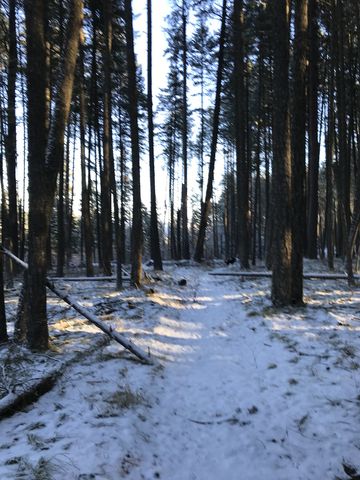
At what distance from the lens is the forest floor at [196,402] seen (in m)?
4.07

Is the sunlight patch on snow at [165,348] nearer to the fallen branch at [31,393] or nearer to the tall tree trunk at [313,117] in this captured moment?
the fallen branch at [31,393]

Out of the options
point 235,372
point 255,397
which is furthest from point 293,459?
point 235,372

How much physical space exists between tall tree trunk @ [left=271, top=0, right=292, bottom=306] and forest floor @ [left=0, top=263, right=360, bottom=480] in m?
0.75

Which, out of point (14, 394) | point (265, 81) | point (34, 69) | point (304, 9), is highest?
point (265, 81)

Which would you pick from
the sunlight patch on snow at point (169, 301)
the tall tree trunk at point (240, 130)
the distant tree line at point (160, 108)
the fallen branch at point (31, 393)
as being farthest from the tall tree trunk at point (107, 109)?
the fallen branch at point (31, 393)

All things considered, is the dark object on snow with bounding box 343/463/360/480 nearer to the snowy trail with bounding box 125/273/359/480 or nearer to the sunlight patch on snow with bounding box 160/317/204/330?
the snowy trail with bounding box 125/273/359/480

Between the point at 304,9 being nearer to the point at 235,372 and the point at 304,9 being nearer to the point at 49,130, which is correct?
the point at 49,130

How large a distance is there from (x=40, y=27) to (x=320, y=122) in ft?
62.9

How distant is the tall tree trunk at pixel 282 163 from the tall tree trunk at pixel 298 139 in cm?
13

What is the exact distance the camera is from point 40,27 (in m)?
6.43

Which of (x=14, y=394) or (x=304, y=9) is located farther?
(x=304, y=9)

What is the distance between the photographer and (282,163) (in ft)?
30.9

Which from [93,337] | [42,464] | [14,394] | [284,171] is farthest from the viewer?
[284,171]

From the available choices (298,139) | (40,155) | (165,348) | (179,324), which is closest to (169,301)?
(179,324)
